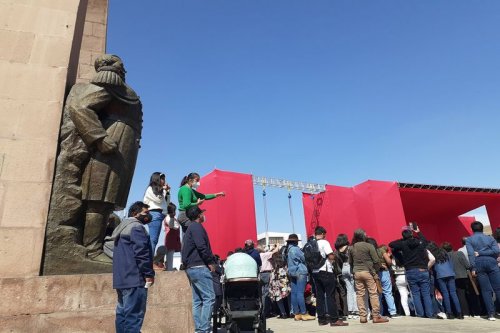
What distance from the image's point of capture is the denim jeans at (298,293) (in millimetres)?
6410

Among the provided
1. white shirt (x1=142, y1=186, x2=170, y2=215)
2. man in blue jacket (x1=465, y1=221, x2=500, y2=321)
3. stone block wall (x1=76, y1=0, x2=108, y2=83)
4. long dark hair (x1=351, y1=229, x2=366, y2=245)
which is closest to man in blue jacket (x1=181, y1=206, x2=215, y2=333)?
white shirt (x1=142, y1=186, x2=170, y2=215)

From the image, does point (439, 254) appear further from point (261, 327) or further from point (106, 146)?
point (106, 146)

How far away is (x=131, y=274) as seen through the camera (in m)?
3.18

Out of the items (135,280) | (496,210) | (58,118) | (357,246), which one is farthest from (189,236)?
(496,210)

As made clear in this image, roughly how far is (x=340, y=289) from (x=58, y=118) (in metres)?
5.94

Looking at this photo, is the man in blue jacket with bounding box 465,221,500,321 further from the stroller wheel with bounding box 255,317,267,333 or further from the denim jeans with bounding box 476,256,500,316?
the stroller wheel with bounding box 255,317,267,333

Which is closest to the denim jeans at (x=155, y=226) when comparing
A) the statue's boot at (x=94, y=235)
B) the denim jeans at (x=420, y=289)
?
the statue's boot at (x=94, y=235)

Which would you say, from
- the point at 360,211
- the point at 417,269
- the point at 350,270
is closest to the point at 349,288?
the point at 350,270

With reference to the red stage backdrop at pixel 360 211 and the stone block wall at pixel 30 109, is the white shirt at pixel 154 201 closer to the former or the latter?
the stone block wall at pixel 30 109

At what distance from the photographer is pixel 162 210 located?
18.3 ft

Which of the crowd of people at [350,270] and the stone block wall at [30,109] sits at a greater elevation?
the stone block wall at [30,109]

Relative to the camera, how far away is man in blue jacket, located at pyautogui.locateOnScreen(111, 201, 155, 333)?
312 centimetres

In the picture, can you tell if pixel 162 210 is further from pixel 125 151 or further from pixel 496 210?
pixel 496 210

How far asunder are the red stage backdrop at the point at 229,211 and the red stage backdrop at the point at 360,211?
11.0 feet
